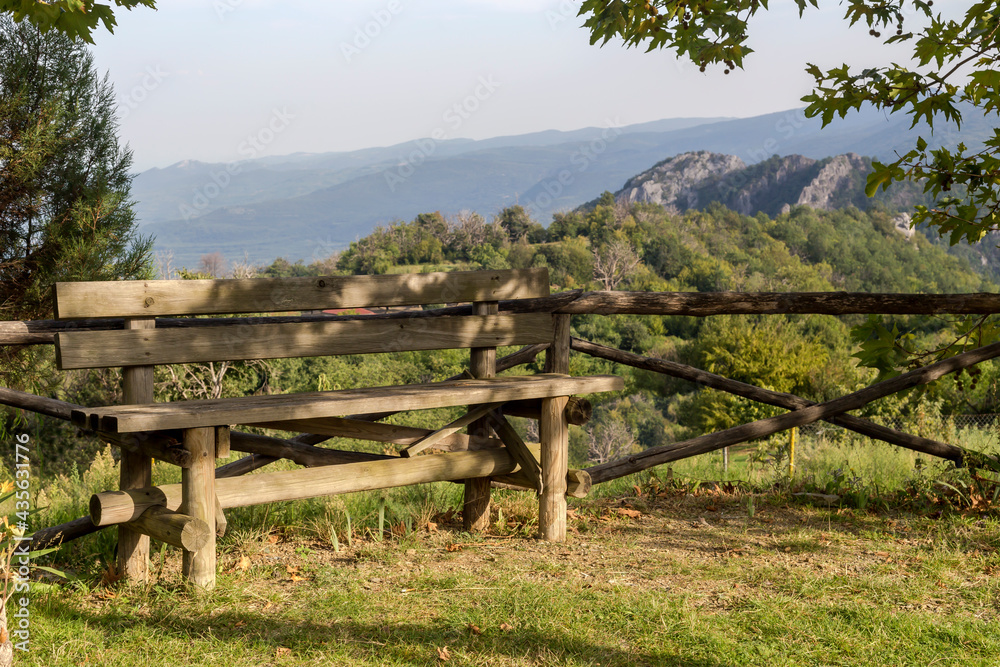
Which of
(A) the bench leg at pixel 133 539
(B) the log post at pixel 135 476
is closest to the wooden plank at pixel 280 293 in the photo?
(B) the log post at pixel 135 476

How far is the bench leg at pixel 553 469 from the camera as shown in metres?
3.75

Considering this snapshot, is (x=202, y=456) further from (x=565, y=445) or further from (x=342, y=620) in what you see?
(x=565, y=445)

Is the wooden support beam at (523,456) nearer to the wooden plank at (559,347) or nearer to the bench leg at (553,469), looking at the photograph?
the bench leg at (553,469)

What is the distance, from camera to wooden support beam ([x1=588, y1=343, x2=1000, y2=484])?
4.22 m

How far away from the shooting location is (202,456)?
2.88 m

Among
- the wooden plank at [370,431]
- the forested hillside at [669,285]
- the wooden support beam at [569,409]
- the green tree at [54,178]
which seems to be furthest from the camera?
the forested hillside at [669,285]

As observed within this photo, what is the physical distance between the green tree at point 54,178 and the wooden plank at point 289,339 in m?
15.8

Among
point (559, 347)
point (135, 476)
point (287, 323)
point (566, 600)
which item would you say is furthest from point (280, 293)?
point (566, 600)

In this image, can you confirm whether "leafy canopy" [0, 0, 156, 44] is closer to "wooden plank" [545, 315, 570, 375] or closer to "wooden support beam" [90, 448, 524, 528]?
"wooden support beam" [90, 448, 524, 528]

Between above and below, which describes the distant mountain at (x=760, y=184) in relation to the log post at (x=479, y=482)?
above

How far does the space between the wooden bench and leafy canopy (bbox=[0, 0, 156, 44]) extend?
84.9 inches

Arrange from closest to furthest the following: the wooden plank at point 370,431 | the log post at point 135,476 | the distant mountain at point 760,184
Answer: the log post at point 135,476
the wooden plank at point 370,431
the distant mountain at point 760,184

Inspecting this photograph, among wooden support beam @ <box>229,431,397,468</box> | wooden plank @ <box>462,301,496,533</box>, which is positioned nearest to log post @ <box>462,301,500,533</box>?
wooden plank @ <box>462,301,496,533</box>

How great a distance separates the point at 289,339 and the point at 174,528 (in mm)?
869
